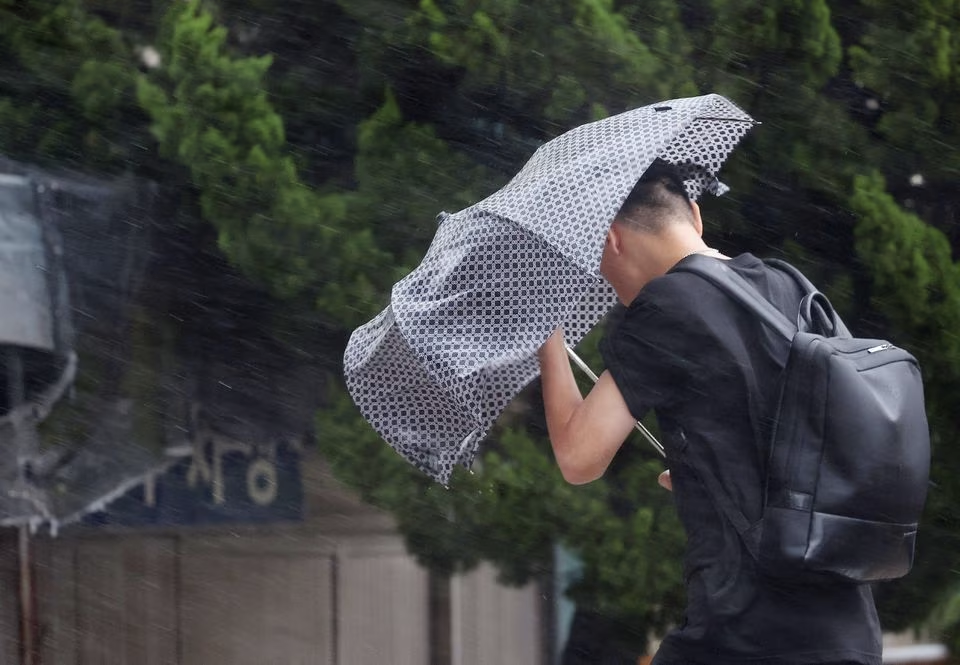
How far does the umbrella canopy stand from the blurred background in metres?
2.13

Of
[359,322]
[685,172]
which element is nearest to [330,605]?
[359,322]

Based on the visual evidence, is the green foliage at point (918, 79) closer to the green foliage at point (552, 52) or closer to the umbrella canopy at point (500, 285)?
the green foliage at point (552, 52)

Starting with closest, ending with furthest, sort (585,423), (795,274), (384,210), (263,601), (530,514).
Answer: (585,423) → (795,274) → (530,514) → (384,210) → (263,601)

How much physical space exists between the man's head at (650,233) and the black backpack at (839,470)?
0.92 feet

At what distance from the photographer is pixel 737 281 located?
1979 millimetres

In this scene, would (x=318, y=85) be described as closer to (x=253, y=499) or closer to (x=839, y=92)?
(x=839, y=92)

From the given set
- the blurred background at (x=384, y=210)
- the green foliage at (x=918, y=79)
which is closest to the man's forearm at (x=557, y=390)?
the blurred background at (x=384, y=210)

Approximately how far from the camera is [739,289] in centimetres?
196

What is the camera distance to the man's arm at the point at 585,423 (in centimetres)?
198

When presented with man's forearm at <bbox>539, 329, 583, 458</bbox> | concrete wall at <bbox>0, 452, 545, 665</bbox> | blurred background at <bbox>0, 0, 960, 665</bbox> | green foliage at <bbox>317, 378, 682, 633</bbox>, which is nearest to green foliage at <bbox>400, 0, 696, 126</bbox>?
blurred background at <bbox>0, 0, 960, 665</bbox>

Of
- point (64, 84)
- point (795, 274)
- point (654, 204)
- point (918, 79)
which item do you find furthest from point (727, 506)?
point (64, 84)

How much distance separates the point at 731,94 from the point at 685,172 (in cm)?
240

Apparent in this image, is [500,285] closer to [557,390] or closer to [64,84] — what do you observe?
[557,390]

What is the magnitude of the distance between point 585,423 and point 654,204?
41 cm
